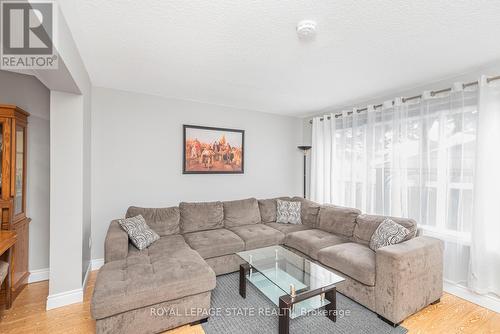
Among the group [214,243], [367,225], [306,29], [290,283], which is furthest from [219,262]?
[306,29]

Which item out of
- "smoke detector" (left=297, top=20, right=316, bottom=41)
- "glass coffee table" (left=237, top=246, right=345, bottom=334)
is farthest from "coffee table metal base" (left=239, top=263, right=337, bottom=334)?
"smoke detector" (left=297, top=20, right=316, bottom=41)

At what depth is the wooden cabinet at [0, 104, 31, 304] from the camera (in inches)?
91.5

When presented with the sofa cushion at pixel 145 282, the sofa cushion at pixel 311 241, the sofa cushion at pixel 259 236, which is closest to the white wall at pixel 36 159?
the sofa cushion at pixel 145 282

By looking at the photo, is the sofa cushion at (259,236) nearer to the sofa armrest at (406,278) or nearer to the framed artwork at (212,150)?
the framed artwork at (212,150)

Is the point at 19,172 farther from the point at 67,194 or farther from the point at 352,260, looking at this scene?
the point at 352,260

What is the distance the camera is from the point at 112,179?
323cm

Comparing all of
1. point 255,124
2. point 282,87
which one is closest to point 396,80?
point 282,87

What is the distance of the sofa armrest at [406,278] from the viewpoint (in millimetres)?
2084

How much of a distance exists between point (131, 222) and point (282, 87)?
2491 millimetres

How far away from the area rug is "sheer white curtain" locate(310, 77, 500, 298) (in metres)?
1.25

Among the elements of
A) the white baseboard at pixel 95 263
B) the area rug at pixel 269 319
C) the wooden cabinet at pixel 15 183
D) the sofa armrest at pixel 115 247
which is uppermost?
the wooden cabinet at pixel 15 183

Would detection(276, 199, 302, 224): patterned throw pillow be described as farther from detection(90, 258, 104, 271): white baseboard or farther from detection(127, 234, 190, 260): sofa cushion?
detection(90, 258, 104, 271): white baseboard

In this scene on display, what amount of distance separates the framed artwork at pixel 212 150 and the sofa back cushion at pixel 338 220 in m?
1.57

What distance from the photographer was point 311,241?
2996 mm
